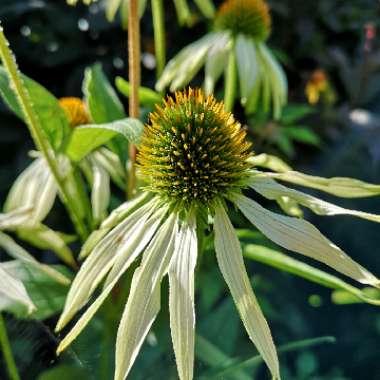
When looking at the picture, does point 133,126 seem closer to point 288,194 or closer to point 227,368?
point 288,194

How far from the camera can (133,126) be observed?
0.55 m

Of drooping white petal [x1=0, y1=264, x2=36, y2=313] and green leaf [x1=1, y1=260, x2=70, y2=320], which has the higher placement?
drooping white petal [x1=0, y1=264, x2=36, y2=313]

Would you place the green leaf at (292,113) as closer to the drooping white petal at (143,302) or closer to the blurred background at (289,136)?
the blurred background at (289,136)

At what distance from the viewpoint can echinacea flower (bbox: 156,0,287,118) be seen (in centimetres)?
83

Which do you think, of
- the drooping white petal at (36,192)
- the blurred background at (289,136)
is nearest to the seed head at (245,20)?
the blurred background at (289,136)

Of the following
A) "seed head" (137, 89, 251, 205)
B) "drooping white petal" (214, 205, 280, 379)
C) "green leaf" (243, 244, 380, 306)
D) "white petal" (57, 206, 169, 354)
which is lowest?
"green leaf" (243, 244, 380, 306)

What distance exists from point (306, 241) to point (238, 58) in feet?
1.44

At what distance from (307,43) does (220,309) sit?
911 millimetres

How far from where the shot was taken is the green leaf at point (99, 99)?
652 mm

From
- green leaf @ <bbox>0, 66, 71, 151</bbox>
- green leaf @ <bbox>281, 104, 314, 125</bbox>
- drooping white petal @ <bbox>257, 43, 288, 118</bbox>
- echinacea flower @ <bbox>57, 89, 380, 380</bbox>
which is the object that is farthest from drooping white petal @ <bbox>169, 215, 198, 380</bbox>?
green leaf @ <bbox>281, 104, 314, 125</bbox>

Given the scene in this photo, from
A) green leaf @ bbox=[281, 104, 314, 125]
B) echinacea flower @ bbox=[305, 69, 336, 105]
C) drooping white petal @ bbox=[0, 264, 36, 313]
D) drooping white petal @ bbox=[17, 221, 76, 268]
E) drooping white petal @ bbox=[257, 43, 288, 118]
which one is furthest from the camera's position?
echinacea flower @ bbox=[305, 69, 336, 105]

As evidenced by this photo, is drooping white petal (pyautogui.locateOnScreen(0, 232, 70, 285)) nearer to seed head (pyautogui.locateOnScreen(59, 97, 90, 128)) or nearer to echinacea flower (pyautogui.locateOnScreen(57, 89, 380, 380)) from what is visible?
echinacea flower (pyautogui.locateOnScreen(57, 89, 380, 380))

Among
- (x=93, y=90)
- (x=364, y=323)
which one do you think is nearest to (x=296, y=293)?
(x=364, y=323)

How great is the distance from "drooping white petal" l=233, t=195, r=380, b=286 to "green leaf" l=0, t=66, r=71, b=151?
22 cm
